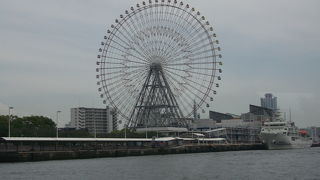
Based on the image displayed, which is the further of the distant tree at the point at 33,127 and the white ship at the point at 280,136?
the white ship at the point at 280,136

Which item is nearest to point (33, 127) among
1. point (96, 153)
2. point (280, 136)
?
point (96, 153)

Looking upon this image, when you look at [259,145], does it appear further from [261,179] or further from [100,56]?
[261,179]

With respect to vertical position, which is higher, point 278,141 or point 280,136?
point 280,136

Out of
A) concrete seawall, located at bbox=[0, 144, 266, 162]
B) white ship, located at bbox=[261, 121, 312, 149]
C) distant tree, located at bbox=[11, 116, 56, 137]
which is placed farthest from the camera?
white ship, located at bbox=[261, 121, 312, 149]

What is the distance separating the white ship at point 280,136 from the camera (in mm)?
161000

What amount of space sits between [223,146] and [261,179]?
100029mm

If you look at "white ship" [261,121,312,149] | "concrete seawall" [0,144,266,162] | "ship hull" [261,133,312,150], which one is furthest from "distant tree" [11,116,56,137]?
"white ship" [261,121,312,149]

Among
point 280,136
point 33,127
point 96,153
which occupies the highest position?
point 33,127

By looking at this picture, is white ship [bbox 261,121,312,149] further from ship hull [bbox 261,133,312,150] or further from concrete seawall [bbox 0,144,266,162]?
concrete seawall [bbox 0,144,266,162]

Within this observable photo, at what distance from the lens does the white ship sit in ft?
528

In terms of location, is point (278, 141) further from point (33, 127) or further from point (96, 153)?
point (96, 153)

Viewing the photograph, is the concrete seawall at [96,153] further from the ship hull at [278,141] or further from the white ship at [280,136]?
the white ship at [280,136]

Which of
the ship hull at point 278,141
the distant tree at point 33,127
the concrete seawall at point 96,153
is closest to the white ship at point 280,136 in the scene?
the ship hull at point 278,141

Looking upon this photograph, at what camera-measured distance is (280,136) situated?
160250 mm
